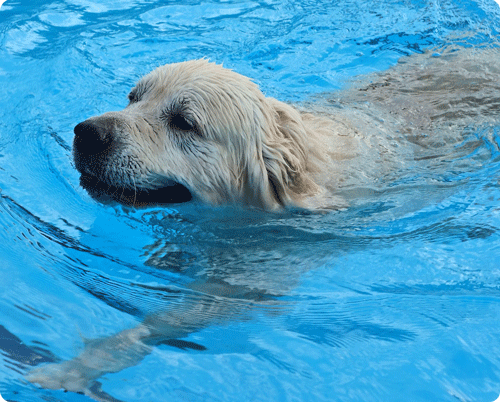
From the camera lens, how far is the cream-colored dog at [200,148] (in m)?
3.80

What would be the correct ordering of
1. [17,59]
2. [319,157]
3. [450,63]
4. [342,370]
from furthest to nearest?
1. [17,59]
2. [450,63]
3. [319,157]
4. [342,370]

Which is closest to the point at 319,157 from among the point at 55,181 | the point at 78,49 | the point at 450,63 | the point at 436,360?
the point at 436,360

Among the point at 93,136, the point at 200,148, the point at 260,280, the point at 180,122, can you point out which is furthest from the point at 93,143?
the point at 260,280

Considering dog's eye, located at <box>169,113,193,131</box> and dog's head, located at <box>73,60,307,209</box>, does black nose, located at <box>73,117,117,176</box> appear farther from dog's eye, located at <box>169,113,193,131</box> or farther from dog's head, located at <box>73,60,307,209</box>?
dog's eye, located at <box>169,113,193,131</box>

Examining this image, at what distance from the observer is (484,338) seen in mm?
3555

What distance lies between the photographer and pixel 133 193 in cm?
388

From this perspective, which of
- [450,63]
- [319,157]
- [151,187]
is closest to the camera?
[151,187]

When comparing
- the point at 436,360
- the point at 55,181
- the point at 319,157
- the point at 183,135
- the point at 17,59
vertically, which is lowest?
the point at 436,360

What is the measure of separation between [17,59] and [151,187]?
504 cm

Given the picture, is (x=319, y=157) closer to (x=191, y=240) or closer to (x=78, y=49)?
(x=191, y=240)

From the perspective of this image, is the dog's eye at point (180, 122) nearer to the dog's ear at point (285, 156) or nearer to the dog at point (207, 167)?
the dog at point (207, 167)

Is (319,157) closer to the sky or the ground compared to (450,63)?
closer to the ground

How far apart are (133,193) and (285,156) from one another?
114 centimetres

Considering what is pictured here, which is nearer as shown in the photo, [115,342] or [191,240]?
[115,342]
